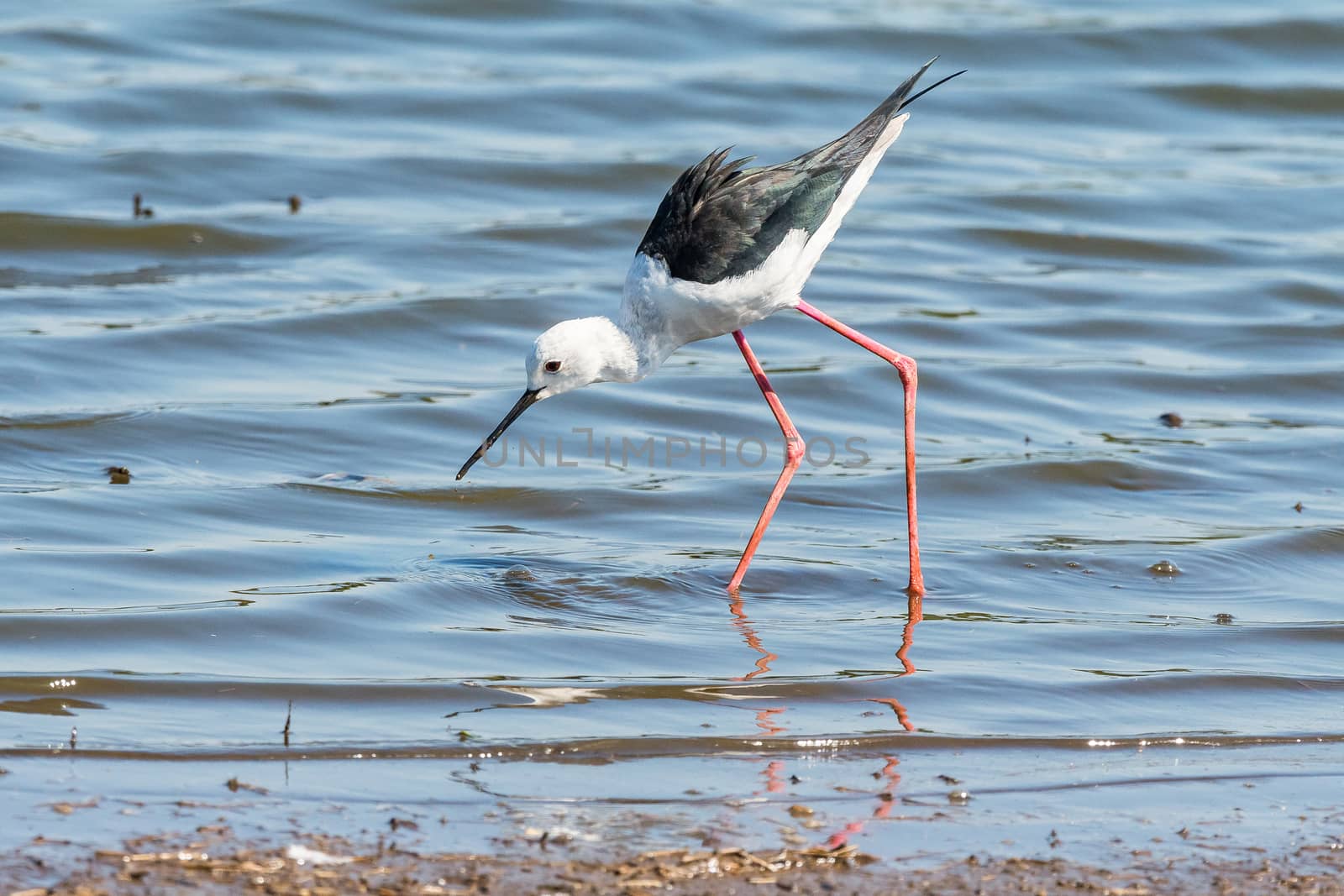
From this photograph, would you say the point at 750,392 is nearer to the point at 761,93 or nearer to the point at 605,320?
the point at 605,320

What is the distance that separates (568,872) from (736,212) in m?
3.89

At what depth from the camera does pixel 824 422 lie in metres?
10.0

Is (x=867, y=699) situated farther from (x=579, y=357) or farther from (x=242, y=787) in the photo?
(x=579, y=357)

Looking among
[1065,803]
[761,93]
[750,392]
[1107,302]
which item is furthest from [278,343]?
[761,93]

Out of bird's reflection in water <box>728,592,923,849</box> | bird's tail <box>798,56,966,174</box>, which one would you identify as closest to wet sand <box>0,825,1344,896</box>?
bird's reflection in water <box>728,592,923,849</box>

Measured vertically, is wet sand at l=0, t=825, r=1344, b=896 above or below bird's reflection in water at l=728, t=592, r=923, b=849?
below

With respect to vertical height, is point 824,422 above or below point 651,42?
below

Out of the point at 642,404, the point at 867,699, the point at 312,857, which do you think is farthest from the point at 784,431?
the point at 312,857

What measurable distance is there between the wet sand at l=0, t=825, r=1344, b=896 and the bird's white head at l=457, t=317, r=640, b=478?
3579 mm

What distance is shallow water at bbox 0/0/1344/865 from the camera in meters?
5.70

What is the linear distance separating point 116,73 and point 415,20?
3.90m

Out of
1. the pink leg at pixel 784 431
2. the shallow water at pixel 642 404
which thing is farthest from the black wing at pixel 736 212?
the shallow water at pixel 642 404

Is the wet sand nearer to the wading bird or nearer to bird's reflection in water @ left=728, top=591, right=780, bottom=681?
bird's reflection in water @ left=728, top=591, right=780, bottom=681

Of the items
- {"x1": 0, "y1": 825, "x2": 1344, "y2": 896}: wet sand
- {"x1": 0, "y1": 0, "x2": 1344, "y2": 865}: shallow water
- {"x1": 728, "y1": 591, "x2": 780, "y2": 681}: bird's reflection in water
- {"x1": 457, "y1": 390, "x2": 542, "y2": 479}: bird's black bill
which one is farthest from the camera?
{"x1": 457, "y1": 390, "x2": 542, "y2": 479}: bird's black bill
